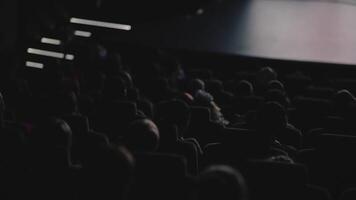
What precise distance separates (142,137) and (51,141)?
0.55 m

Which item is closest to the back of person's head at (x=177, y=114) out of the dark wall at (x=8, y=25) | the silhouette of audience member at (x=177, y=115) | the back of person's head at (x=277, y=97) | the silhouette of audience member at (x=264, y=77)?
the silhouette of audience member at (x=177, y=115)

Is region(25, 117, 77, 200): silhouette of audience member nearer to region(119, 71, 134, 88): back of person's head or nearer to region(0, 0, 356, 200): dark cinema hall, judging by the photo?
region(0, 0, 356, 200): dark cinema hall

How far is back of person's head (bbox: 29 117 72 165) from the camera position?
526 centimetres

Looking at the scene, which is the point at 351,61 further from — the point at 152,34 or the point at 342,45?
the point at 152,34

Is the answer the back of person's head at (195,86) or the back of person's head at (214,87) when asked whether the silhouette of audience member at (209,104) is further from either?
the back of person's head at (214,87)

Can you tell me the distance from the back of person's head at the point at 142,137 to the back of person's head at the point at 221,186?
1477 millimetres

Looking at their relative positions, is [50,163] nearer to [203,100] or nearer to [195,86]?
[203,100]

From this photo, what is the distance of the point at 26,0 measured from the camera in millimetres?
13969

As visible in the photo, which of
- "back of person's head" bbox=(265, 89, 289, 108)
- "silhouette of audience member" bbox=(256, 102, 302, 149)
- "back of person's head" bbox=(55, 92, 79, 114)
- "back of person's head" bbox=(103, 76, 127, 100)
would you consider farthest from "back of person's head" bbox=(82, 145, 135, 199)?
"back of person's head" bbox=(265, 89, 289, 108)

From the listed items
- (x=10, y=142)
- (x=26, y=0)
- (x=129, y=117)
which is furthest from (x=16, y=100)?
(x=26, y=0)

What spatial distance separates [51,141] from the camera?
5.32 meters

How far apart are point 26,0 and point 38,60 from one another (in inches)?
42.7

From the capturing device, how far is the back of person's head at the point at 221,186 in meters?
3.72

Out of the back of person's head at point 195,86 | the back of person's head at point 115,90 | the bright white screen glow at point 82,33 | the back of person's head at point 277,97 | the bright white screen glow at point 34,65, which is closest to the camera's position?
the back of person's head at point 115,90
